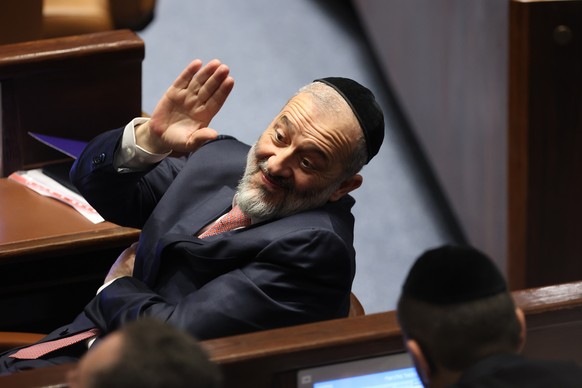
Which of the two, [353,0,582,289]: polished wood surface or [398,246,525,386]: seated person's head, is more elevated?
[398,246,525,386]: seated person's head

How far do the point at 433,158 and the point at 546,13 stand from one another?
1.26m

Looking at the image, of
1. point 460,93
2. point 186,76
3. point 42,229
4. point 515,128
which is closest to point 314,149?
point 186,76

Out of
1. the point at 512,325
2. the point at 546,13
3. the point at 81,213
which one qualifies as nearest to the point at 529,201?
the point at 546,13

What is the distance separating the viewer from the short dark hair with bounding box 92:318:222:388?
1.26 metres

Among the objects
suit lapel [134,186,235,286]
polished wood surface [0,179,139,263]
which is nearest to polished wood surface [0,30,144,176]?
polished wood surface [0,179,139,263]

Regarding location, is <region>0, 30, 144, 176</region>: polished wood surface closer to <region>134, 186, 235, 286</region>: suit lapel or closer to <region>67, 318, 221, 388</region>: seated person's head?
<region>134, 186, 235, 286</region>: suit lapel

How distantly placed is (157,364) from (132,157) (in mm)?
1154

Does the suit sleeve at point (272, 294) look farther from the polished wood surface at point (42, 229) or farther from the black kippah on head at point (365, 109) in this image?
the polished wood surface at point (42, 229)

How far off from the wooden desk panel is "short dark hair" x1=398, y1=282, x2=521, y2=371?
1.31m

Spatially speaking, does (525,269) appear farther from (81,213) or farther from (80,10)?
(80,10)

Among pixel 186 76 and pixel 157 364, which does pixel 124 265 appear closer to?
pixel 186 76

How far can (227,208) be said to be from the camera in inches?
95.7

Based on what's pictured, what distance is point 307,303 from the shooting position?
2154mm

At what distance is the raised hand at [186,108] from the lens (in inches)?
94.0
